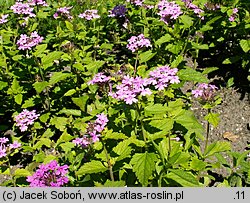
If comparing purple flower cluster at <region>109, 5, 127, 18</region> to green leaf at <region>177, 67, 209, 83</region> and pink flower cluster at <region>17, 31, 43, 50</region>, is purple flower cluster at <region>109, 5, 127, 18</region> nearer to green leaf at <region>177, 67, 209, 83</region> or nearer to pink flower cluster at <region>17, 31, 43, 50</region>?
pink flower cluster at <region>17, 31, 43, 50</region>

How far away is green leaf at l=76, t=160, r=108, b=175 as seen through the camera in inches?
105

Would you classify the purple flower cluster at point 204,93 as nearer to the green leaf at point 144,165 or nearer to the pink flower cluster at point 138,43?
the pink flower cluster at point 138,43

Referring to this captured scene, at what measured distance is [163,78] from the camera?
2.68 m

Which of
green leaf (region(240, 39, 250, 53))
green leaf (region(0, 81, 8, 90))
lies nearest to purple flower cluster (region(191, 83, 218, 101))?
green leaf (region(240, 39, 250, 53))

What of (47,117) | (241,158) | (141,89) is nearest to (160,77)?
(141,89)

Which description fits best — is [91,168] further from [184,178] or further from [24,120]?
[24,120]

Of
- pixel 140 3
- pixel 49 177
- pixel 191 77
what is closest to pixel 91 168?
pixel 49 177

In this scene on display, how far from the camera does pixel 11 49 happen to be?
448 cm

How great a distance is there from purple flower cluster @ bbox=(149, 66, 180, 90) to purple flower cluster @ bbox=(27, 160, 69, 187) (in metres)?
0.77

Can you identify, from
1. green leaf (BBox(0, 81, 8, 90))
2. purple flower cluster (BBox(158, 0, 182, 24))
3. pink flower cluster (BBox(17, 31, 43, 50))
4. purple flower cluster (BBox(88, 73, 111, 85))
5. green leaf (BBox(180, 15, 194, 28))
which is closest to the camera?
purple flower cluster (BBox(88, 73, 111, 85))

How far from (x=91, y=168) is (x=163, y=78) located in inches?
28.4

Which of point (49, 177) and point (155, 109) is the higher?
point (155, 109)

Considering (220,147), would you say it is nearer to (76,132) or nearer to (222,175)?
(222,175)

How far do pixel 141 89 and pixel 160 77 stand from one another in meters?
0.25
